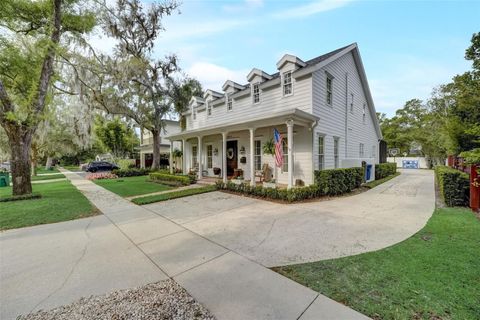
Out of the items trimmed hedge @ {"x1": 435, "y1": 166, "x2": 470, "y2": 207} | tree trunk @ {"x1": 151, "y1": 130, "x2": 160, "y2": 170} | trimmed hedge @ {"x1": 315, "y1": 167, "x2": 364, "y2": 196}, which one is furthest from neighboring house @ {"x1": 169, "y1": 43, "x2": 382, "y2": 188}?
tree trunk @ {"x1": 151, "y1": 130, "x2": 160, "y2": 170}

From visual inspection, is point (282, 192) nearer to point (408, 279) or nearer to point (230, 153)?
point (408, 279)

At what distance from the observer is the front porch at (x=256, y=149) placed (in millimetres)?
8195

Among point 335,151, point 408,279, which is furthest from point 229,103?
point 408,279

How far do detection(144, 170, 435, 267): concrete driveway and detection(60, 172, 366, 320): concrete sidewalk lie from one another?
0.35 metres

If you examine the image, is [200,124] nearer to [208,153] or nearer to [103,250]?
[208,153]

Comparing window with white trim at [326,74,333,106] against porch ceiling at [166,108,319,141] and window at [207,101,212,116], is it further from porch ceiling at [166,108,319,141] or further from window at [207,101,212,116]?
window at [207,101,212,116]

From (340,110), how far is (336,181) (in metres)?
4.72

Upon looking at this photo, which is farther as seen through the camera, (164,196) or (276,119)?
(164,196)

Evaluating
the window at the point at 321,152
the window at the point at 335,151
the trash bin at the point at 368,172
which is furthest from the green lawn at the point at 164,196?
the trash bin at the point at 368,172

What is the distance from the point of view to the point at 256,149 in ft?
37.0

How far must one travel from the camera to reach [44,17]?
10.1 m

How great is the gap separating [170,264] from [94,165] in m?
27.4

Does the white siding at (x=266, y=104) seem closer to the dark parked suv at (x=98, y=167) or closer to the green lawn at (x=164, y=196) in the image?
the green lawn at (x=164, y=196)

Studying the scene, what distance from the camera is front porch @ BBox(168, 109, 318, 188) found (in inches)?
323
